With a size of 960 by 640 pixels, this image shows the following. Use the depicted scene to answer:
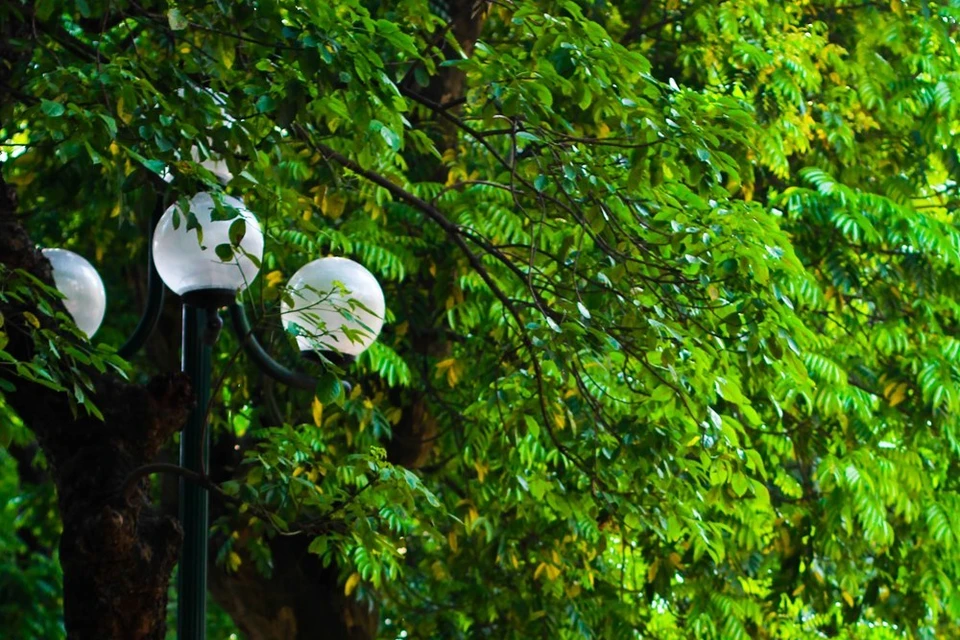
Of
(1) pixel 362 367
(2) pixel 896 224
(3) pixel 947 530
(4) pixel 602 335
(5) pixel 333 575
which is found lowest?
(5) pixel 333 575

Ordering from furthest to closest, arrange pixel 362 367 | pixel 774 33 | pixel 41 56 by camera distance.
Result: 1. pixel 774 33
2. pixel 362 367
3. pixel 41 56

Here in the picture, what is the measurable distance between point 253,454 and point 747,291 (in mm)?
2213

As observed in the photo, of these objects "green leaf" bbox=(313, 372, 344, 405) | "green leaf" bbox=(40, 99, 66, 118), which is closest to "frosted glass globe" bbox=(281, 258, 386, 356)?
"green leaf" bbox=(313, 372, 344, 405)

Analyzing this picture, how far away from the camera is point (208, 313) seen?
5492 mm

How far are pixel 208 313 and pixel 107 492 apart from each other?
76cm

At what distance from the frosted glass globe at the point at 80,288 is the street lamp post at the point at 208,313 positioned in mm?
442

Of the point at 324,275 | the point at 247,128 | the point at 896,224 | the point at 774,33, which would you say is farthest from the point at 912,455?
the point at 247,128

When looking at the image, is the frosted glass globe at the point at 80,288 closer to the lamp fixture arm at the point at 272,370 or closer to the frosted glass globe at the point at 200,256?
the lamp fixture arm at the point at 272,370

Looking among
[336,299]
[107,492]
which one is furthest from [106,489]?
[336,299]

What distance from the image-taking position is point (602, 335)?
591cm

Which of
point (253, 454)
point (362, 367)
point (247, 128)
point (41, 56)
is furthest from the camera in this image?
point (362, 367)

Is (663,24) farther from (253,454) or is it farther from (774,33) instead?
(253,454)

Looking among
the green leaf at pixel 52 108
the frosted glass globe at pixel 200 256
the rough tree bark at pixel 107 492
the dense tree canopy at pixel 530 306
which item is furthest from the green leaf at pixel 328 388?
the green leaf at pixel 52 108

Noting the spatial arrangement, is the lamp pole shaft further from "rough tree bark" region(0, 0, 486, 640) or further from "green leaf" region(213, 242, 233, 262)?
"green leaf" region(213, 242, 233, 262)
